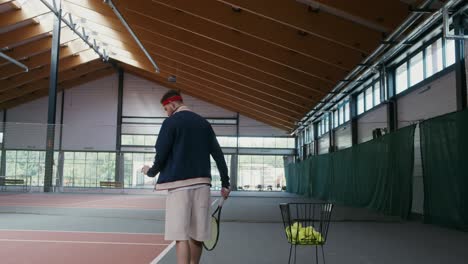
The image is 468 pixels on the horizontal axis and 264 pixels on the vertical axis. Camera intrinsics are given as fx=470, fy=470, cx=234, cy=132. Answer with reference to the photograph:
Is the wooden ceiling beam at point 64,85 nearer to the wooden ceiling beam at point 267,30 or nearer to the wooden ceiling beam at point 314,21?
the wooden ceiling beam at point 267,30

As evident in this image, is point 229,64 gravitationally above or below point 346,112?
above

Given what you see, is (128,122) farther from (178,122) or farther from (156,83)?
(178,122)

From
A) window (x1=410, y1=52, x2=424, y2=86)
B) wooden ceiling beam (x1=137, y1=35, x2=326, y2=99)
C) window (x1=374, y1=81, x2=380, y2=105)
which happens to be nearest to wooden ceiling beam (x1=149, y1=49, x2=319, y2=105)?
wooden ceiling beam (x1=137, y1=35, x2=326, y2=99)

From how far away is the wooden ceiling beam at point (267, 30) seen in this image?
12.5 meters

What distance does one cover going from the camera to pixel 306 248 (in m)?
5.83

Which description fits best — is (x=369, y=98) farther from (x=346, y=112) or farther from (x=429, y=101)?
(x=429, y=101)

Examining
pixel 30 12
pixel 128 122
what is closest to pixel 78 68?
pixel 128 122

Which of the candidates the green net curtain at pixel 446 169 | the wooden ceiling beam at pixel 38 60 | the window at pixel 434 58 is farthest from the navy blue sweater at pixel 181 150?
the wooden ceiling beam at pixel 38 60

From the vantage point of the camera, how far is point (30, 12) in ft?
63.7

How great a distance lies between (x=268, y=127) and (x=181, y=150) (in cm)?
2959

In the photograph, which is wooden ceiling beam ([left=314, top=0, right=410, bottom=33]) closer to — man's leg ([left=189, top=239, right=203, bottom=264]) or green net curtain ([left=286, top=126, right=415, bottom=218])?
green net curtain ([left=286, top=126, right=415, bottom=218])

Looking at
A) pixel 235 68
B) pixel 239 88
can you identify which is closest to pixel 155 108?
pixel 239 88

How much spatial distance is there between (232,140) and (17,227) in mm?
25618

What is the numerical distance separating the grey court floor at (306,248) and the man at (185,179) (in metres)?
1.81
